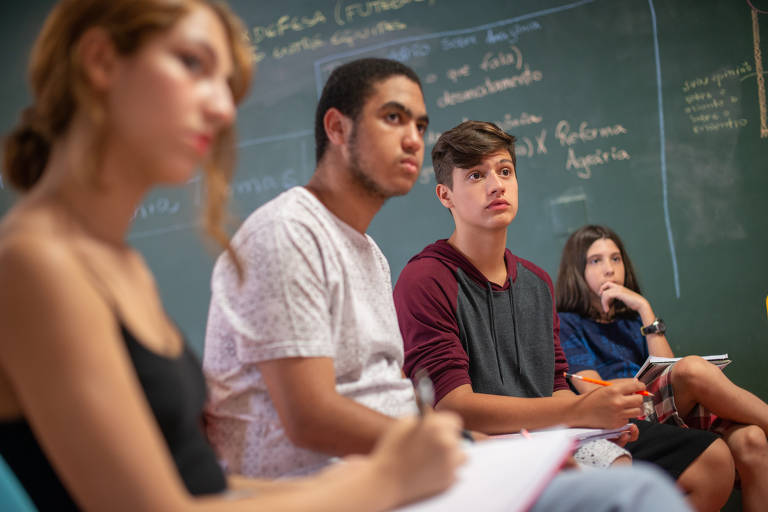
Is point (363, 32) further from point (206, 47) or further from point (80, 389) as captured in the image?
point (80, 389)

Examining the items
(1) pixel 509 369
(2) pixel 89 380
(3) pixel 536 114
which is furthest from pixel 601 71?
(2) pixel 89 380

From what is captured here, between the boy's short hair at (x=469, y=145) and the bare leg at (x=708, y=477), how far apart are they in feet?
3.21

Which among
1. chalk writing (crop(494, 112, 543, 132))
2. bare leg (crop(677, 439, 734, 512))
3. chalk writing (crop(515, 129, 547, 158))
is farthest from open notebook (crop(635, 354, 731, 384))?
chalk writing (crop(494, 112, 543, 132))

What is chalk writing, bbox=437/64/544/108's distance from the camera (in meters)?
2.99

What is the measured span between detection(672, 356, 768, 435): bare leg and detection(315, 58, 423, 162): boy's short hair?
1291 millimetres

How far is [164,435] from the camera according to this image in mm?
713

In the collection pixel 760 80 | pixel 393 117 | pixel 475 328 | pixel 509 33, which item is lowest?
pixel 475 328

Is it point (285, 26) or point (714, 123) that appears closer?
point (714, 123)

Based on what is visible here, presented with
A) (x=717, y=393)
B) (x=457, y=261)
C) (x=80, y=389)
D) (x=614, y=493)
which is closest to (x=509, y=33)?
(x=457, y=261)

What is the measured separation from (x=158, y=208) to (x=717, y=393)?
2636 millimetres

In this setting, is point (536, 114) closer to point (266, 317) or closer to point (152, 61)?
point (266, 317)

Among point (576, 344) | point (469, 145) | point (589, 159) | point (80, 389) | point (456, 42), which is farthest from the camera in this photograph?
point (456, 42)

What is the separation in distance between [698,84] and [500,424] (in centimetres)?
183

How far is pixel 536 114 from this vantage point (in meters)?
2.98
